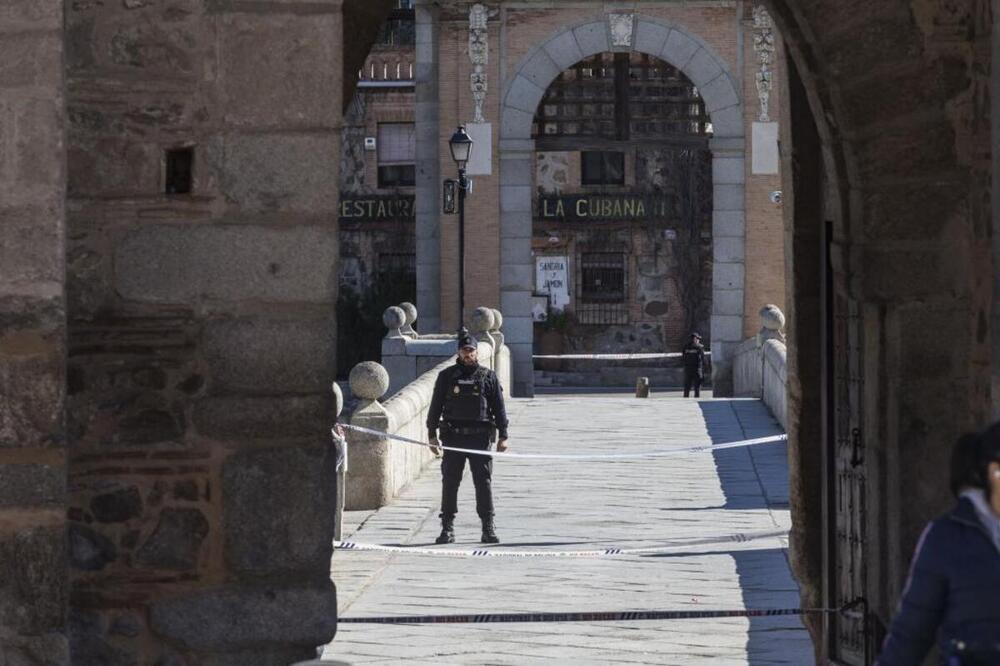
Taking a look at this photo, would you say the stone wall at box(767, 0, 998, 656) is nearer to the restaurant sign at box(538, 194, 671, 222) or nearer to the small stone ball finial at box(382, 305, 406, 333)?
the small stone ball finial at box(382, 305, 406, 333)

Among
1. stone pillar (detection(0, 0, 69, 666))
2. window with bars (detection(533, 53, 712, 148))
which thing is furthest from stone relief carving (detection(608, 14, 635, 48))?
stone pillar (detection(0, 0, 69, 666))

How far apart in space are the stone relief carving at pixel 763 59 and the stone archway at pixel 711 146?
0.35 m

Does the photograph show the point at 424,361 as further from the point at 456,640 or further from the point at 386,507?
the point at 456,640

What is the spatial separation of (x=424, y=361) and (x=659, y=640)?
15593 mm

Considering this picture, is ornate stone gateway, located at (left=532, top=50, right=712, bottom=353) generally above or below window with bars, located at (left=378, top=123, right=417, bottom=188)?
below

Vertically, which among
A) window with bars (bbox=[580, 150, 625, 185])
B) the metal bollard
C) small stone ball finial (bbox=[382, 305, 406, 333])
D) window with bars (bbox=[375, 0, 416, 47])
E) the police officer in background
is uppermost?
window with bars (bbox=[375, 0, 416, 47])

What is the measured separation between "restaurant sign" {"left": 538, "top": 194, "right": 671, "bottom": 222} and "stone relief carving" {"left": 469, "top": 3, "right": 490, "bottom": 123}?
12853 mm

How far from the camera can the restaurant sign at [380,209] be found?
44.5 meters

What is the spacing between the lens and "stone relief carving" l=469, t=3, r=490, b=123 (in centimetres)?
3067

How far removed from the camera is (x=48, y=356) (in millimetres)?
6656

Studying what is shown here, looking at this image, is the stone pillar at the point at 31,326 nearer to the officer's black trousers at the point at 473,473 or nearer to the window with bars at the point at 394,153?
the officer's black trousers at the point at 473,473

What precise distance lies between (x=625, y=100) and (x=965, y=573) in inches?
1156

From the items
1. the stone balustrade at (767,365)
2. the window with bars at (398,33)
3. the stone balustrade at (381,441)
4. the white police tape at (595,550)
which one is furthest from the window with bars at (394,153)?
the white police tape at (595,550)

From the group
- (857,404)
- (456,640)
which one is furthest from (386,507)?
(857,404)
